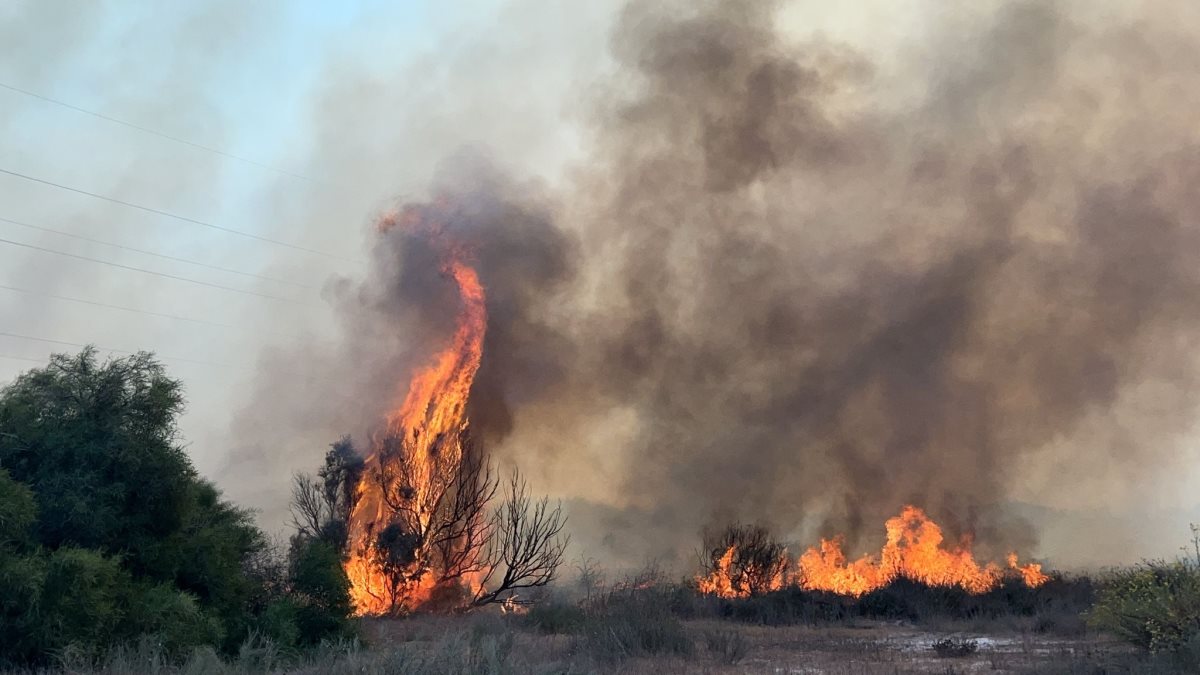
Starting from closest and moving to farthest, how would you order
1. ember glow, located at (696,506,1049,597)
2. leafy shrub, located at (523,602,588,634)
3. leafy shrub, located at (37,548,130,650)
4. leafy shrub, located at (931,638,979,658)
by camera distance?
leafy shrub, located at (37,548,130,650), leafy shrub, located at (931,638,979,658), leafy shrub, located at (523,602,588,634), ember glow, located at (696,506,1049,597)

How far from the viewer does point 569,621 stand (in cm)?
2505

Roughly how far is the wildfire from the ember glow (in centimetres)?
1276

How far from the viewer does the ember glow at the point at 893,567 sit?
34531mm

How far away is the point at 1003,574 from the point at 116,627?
32.5 metres

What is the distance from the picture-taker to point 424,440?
100 ft

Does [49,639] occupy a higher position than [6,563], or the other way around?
[6,563]

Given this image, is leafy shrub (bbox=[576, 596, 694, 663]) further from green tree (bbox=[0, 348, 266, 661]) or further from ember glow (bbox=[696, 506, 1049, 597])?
ember glow (bbox=[696, 506, 1049, 597])

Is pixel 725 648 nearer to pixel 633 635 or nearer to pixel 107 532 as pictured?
pixel 633 635

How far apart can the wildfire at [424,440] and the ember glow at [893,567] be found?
1276 cm

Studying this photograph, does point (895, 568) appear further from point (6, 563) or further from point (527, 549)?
point (6, 563)

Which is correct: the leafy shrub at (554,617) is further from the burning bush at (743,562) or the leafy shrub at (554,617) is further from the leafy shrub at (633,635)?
the burning bush at (743,562)

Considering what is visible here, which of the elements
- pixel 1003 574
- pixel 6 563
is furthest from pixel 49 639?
pixel 1003 574

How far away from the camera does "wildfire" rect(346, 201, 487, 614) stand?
2866 cm

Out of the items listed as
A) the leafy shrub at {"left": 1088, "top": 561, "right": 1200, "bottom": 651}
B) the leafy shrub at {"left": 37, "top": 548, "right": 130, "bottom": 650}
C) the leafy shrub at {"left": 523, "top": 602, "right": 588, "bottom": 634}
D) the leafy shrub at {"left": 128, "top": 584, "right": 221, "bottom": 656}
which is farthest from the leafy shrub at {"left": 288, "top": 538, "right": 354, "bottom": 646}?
the leafy shrub at {"left": 1088, "top": 561, "right": 1200, "bottom": 651}
